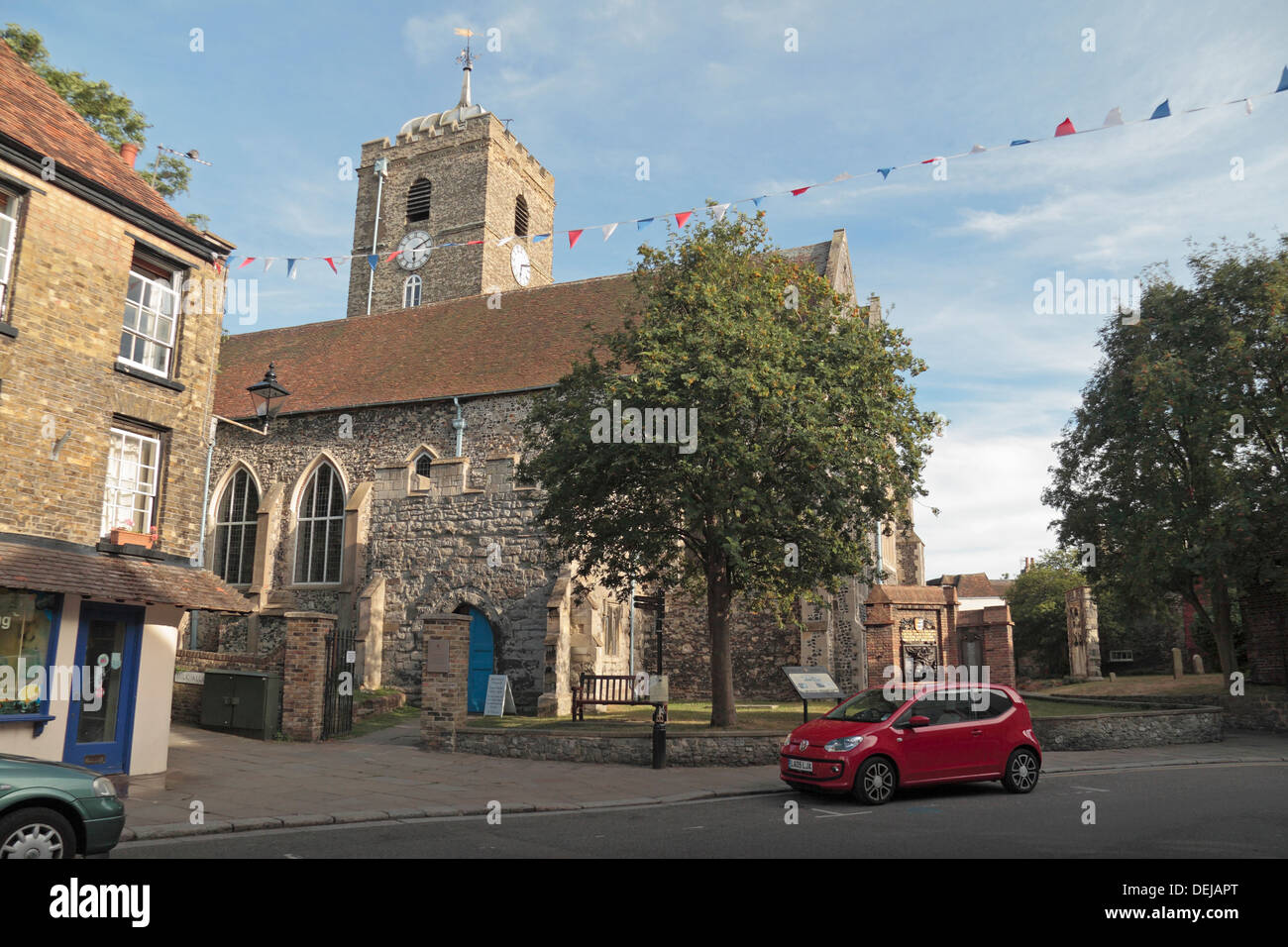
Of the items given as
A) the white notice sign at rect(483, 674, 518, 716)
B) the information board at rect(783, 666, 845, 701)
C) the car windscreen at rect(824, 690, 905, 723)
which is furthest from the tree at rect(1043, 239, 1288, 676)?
the white notice sign at rect(483, 674, 518, 716)

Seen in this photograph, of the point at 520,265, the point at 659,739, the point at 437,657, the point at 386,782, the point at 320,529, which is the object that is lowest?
the point at 386,782

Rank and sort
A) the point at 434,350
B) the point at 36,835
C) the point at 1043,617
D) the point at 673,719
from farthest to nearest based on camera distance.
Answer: the point at 1043,617 < the point at 434,350 < the point at 673,719 < the point at 36,835

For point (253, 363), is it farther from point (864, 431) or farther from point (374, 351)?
point (864, 431)

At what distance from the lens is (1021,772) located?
11.3 m

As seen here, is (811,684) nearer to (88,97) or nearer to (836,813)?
(836,813)

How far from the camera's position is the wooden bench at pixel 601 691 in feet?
59.5

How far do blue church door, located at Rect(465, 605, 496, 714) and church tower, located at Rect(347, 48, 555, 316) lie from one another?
2236 cm

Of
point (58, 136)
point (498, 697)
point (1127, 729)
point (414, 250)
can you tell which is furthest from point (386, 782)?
point (414, 250)

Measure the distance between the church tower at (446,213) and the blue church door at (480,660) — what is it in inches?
880

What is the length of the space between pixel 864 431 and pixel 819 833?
8.22 metres

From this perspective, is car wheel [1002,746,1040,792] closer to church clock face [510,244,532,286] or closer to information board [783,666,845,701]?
information board [783,666,845,701]

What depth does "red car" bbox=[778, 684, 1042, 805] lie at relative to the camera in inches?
408

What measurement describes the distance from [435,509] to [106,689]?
11196 mm

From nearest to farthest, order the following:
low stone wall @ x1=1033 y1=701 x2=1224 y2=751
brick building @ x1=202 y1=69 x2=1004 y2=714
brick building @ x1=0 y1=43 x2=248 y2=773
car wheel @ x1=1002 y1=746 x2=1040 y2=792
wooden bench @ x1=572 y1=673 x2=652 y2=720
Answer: car wheel @ x1=1002 y1=746 x2=1040 y2=792 < brick building @ x1=0 y1=43 x2=248 y2=773 < low stone wall @ x1=1033 y1=701 x2=1224 y2=751 < wooden bench @ x1=572 y1=673 x2=652 y2=720 < brick building @ x1=202 y1=69 x2=1004 y2=714
